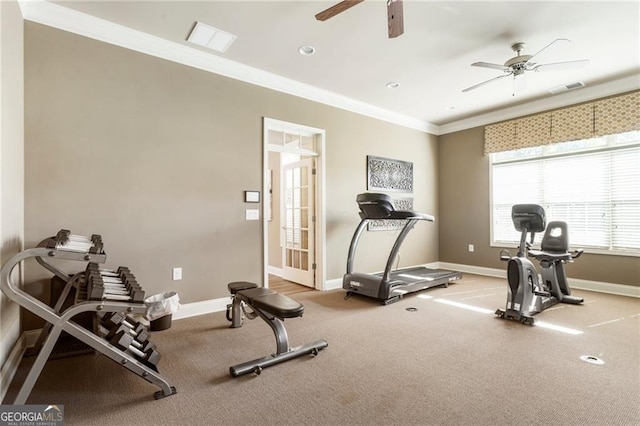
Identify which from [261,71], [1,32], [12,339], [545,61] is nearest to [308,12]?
[261,71]

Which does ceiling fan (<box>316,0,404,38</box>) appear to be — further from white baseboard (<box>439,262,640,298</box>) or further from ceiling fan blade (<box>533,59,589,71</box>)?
white baseboard (<box>439,262,640,298</box>)

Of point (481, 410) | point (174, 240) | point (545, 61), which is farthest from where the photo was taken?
point (545, 61)

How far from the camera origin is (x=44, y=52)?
8.89 feet

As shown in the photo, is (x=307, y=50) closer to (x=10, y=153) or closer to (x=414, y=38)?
(x=414, y=38)

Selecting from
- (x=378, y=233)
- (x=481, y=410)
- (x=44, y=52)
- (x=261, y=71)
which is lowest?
(x=481, y=410)

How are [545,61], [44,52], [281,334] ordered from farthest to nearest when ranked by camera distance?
[545,61]
[44,52]
[281,334]

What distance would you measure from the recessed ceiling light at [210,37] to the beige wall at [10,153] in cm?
132

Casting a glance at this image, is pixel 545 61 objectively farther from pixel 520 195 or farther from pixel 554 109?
pixel 520 195

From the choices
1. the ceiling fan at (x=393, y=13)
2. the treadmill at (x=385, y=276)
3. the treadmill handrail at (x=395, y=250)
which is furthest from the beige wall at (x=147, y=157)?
the ceiling fan at (x=393, y=13)

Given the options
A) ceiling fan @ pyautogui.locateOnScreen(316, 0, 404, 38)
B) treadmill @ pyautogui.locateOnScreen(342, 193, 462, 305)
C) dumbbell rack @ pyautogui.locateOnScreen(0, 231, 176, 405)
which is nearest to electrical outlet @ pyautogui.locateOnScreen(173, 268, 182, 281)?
dumbbell rack @ pyautogui.locateOnScreen(0, 231, 176, 405)

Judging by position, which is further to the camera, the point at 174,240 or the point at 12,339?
the point at 174,240

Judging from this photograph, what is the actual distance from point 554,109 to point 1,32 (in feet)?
21.2

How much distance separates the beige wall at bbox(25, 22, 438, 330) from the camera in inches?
107

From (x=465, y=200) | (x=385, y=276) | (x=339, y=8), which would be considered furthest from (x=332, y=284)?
(x=339, y=8)
